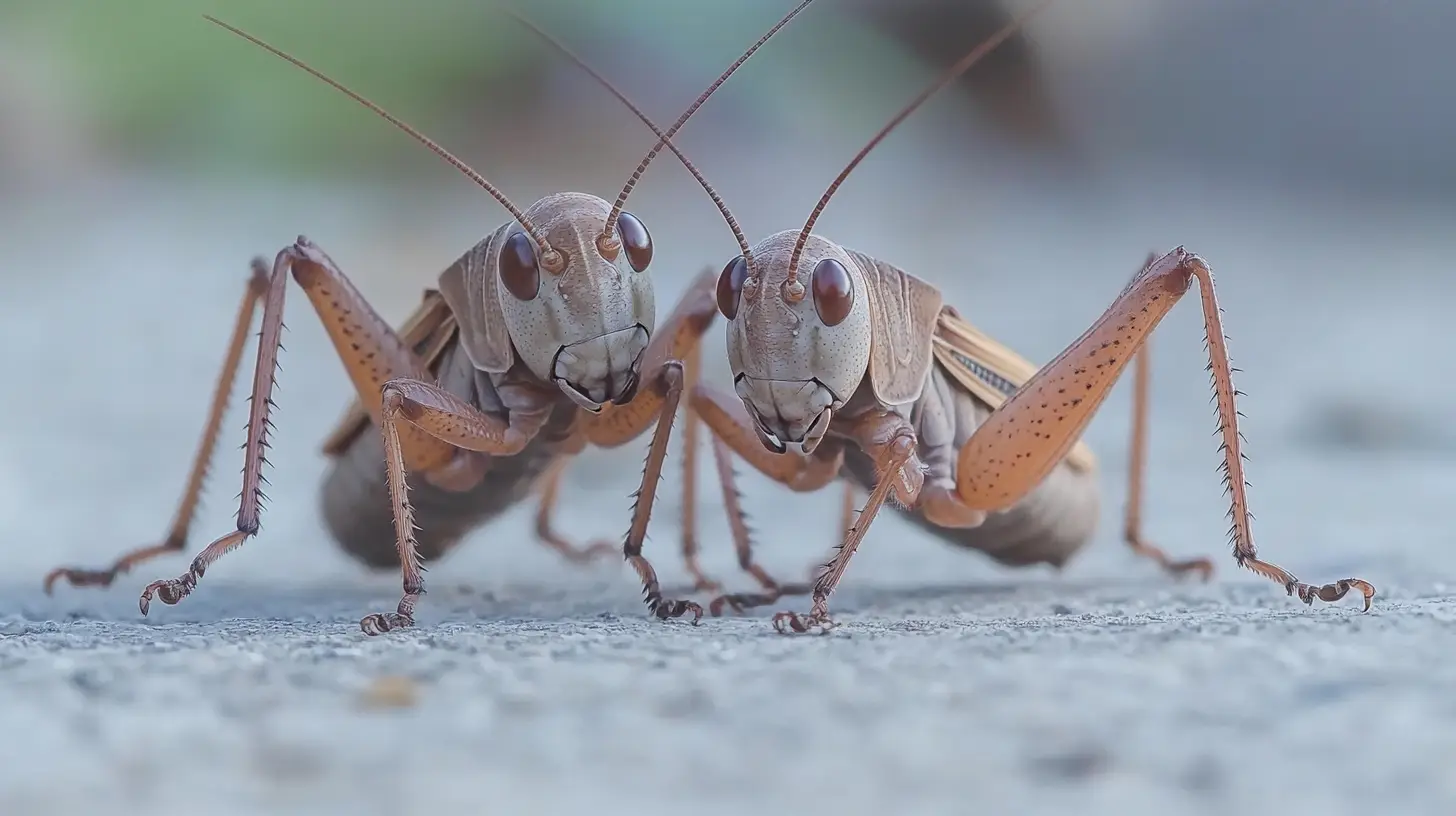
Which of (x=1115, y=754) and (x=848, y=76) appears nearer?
(x=1115, y=754)

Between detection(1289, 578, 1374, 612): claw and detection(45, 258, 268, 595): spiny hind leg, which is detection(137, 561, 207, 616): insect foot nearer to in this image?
detection(45, 258, 268, 595): spiny hind leg

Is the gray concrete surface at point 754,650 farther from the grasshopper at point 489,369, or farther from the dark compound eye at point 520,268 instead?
the dark compound eye at point 520,268

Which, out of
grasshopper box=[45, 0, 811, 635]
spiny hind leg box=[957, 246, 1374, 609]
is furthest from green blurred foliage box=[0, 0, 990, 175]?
spiny hind leg box=[957, 246, 1374, 609]

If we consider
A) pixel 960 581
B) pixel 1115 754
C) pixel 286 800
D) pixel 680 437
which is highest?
pixel 680 437

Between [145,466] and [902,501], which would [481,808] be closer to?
[902,501]

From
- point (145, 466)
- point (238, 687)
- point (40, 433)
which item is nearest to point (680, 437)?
point (238, 687)

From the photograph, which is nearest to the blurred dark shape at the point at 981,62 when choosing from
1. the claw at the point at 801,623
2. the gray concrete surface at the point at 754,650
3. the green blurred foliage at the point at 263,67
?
the green blurred foliage at the point at 263,67
